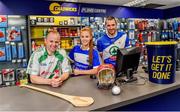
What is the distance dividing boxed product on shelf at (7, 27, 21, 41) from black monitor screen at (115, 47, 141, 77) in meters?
4.44

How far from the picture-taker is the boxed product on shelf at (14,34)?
5.74m

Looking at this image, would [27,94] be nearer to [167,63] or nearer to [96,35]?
[167,63]

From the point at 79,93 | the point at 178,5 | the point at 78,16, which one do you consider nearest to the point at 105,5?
the point at 78,16

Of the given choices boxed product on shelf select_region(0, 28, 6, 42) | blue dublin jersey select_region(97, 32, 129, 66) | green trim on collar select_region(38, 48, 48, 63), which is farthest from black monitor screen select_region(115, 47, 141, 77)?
boxed product on shelf select_region(0, 28, 6, 42)

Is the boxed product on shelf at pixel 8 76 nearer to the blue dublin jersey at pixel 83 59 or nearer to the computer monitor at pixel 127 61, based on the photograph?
the blue dublin jersey at pixel 83 59

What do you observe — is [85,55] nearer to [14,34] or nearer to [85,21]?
[14,34]

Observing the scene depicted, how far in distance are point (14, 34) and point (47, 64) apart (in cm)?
395

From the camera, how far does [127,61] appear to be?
2.12 metres

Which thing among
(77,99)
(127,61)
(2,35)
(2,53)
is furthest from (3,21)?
(77,99)

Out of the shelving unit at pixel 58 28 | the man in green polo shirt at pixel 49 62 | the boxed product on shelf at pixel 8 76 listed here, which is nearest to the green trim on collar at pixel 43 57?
the man in green polo shirt at pixel 49 62

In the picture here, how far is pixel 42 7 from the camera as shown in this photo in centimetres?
634

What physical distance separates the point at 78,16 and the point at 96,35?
0.90m

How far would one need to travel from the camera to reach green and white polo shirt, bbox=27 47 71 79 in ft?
7.34

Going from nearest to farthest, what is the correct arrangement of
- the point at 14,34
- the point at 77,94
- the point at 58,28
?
the point at 77,94 < the point at 14,34 < the point at 58,28
